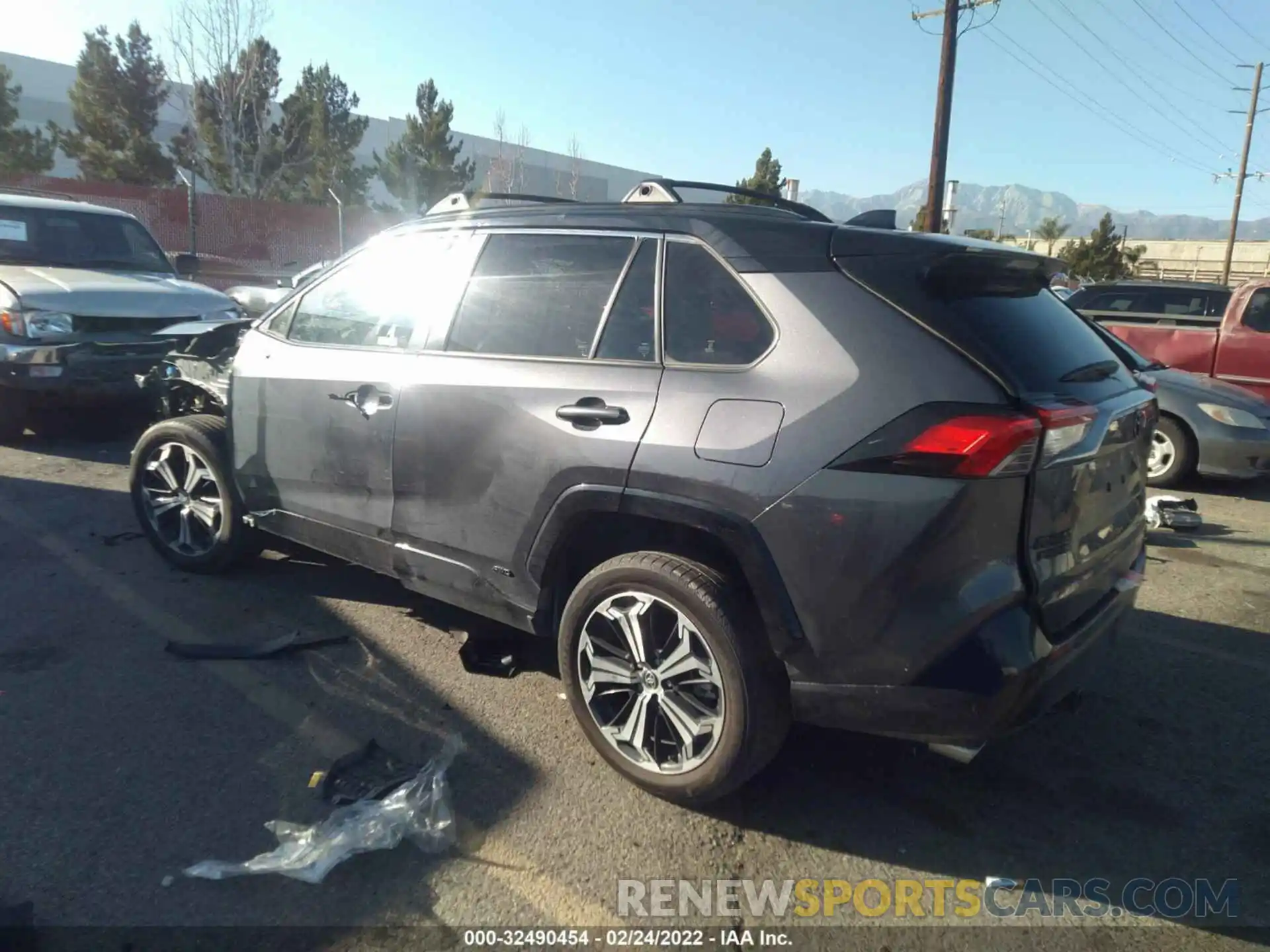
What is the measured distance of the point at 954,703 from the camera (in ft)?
7.71

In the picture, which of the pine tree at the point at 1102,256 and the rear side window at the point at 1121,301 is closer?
the rear side window at the point at 1121,301

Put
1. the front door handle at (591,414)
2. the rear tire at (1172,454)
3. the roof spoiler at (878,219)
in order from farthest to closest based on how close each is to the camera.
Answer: the rear tire at (1172,454)
the roof spoiler at (878,219)
the front door handle at (591,414)

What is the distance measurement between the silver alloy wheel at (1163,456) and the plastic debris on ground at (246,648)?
22.5ft

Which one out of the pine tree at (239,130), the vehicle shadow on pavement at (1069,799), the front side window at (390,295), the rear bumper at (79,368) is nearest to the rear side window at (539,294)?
the front side window at (390,295)

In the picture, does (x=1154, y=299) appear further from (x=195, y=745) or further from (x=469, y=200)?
(x=195, y=745)

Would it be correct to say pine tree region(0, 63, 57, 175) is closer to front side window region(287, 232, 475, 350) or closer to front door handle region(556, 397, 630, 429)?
front side window region(287, 232, 475, 350)

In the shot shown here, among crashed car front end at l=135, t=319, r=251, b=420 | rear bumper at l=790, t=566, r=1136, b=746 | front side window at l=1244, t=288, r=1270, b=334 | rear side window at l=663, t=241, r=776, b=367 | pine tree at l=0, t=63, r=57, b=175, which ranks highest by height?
pine tree at l=0, t=63, r=57, b=175

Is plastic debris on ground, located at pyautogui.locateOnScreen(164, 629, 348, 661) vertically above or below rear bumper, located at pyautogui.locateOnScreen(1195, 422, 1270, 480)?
below

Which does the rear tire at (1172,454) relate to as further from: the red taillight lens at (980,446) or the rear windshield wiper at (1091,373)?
the red taillight lens at (980,446)

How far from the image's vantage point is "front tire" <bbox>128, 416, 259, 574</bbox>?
14.4 ft

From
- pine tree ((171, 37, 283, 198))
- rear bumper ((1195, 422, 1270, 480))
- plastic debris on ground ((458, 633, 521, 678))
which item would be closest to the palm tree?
pine tree ((171, 37, 283, 198))

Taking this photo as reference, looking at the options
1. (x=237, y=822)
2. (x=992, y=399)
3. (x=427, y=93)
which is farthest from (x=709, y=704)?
(x=427, y=93)

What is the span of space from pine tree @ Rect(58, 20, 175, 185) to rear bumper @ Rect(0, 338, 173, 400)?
3216 centimetres

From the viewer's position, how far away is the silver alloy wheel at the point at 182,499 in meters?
4.48
